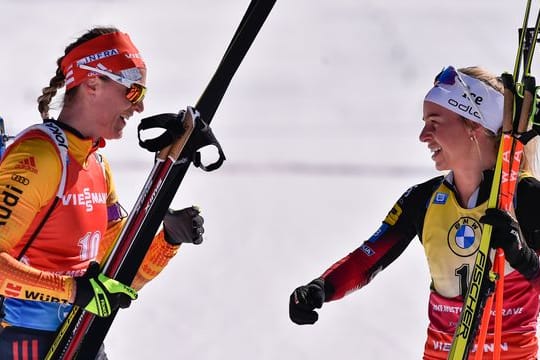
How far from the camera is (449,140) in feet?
10.7

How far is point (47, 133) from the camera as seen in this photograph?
132 inches

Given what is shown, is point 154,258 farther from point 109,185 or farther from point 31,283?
point 31,283

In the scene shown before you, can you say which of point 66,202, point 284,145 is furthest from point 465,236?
point 284,145

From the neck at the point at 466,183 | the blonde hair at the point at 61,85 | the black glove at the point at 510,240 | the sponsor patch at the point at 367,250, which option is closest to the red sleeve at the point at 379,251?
the sponsor patch at the point at 367,250

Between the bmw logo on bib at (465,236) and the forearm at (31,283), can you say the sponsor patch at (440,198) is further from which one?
the forearm at (31,283)

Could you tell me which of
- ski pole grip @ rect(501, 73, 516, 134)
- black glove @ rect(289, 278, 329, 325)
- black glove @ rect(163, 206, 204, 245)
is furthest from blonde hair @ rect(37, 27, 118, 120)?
ski pole grip @ rect(501, 73, 516, 134)

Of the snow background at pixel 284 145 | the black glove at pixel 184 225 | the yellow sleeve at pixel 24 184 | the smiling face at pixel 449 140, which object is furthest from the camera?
the snow background at pixel 284 145

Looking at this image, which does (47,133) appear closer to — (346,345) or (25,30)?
(346,345)

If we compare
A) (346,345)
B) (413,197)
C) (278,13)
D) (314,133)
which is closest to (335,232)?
(346,345)

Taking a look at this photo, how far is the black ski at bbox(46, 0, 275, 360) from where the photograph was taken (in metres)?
3.45

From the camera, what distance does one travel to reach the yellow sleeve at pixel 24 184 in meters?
3.16

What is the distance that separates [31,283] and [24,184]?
308mm

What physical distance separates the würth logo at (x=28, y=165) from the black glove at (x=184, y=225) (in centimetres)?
64

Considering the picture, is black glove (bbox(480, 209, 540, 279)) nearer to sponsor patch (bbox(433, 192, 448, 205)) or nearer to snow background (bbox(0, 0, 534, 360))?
sponsor patch (bbox(433, 192, 448, 205))
